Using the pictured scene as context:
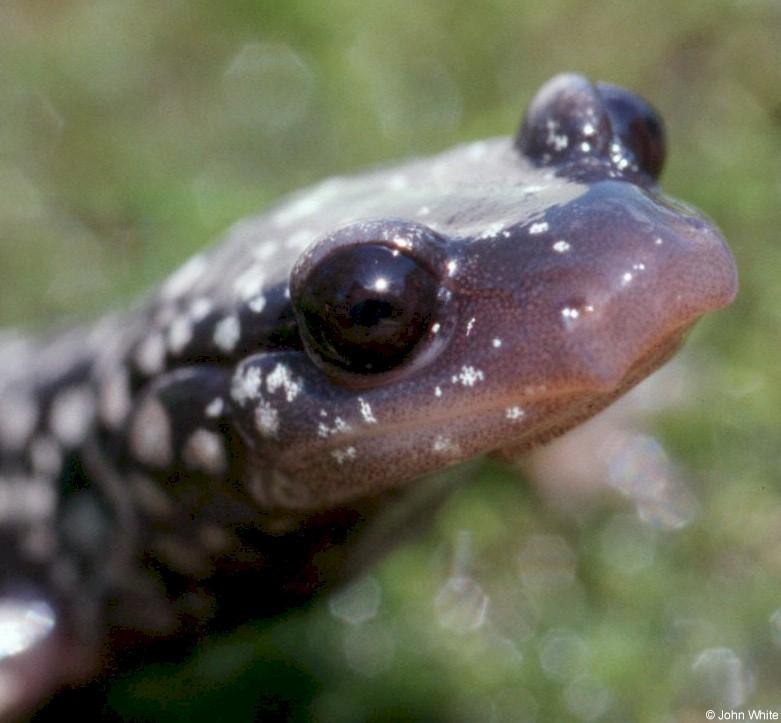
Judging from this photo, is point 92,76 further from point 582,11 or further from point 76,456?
point 76,456

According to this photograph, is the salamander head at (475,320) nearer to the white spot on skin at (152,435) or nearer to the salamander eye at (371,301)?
the salamander eye at (371,301)

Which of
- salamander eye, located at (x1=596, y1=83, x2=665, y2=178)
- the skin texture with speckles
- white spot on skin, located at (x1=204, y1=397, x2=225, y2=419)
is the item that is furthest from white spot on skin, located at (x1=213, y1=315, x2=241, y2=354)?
salamander eye, located at (x1=596, y1=83, x2=665, y2=178)

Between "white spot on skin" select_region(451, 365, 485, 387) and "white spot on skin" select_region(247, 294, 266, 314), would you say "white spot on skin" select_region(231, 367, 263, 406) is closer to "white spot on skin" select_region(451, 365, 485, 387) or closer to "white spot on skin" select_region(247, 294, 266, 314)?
"white spot on skin" select_region(247, 294, 266, 314)

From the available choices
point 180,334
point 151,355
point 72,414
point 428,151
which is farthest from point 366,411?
point 428,151

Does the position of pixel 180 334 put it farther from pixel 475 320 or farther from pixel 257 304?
pixel 475 320

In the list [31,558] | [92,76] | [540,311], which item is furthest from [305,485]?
[92,76]

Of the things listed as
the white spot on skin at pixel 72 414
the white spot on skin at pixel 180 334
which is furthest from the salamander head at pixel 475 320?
the white spot on skin at pixel 72 414
